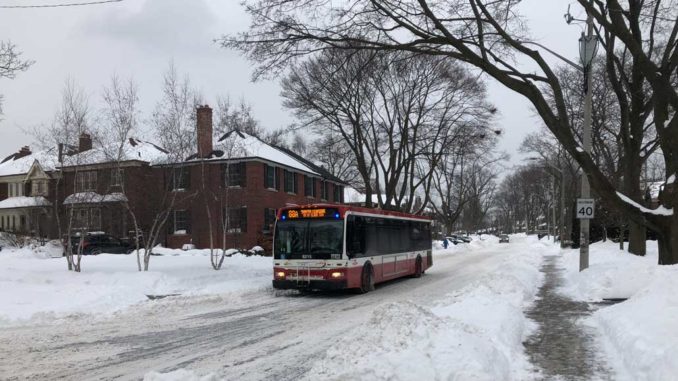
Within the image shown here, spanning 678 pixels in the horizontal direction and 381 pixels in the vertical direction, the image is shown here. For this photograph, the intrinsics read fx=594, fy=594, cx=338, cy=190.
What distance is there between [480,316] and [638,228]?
16.3 meters

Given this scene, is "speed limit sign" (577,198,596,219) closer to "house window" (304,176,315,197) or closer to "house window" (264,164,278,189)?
"house window" (264,164,278,189)

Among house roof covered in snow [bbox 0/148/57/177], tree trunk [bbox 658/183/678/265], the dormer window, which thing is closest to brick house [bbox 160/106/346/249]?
the dormer window

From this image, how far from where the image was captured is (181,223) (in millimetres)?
39906

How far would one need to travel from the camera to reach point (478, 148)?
128 feet

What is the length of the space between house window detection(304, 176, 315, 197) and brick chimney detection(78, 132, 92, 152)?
2816cm

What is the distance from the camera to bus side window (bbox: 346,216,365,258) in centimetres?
1770

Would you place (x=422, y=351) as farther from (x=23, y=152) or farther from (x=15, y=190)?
(x=23, y=152)

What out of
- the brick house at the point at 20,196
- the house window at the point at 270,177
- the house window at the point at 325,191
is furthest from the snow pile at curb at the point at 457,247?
the brick house at the point at 20,196

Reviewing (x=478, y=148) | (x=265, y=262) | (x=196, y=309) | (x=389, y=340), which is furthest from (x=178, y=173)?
(x=478, y=148)

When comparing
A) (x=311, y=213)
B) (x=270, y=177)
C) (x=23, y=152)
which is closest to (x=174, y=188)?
(x=311, y=213)

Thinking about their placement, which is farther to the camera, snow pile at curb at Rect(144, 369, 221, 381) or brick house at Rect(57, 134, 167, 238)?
brick house at Rect(57, 134, 167, 238)

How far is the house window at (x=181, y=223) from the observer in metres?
39.5

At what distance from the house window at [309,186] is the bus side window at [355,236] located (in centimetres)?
2920

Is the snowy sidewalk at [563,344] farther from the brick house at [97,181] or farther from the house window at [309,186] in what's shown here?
the house window at [309,186]
